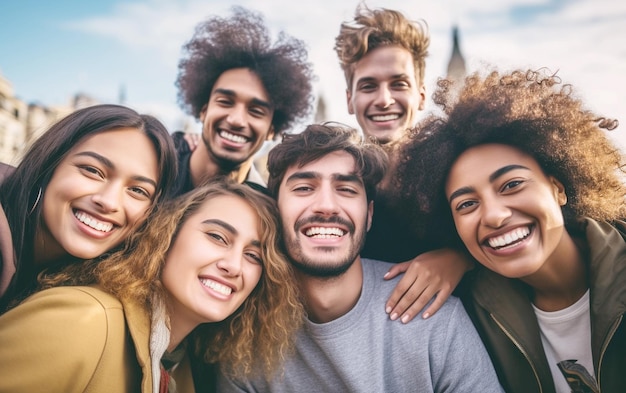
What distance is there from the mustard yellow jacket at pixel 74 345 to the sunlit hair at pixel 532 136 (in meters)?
A: 2.62

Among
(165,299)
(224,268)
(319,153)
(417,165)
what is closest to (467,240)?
(417,165)

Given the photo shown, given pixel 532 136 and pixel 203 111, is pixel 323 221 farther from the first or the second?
pixel 203 111

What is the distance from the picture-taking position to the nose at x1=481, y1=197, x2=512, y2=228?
9.53 feet

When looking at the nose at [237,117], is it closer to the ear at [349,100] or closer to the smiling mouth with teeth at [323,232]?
the ear at [349,100]

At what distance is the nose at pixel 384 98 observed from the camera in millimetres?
4984

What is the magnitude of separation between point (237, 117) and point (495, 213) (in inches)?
124

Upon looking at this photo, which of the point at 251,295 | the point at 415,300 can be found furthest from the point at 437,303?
the point at 251,295

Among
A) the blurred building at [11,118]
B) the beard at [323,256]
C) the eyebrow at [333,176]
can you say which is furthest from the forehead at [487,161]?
the blurred building at [11,118]

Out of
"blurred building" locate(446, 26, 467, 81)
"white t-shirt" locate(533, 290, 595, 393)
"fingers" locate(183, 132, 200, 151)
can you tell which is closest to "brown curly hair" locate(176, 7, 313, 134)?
"fingers" locate(183, 132, 200, 151)

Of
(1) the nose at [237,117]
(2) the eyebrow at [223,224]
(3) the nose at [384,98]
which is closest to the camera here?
(2) the eyebrow at [223,224]

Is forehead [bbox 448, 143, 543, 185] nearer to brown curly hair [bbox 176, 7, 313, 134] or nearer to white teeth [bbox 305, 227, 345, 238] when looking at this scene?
white teeth [bbox 305, 227, 345, 238]

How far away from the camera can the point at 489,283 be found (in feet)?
11.2

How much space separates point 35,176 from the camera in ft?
9.68

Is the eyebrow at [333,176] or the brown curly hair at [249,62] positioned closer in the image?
the eyebrow at [333,176]
